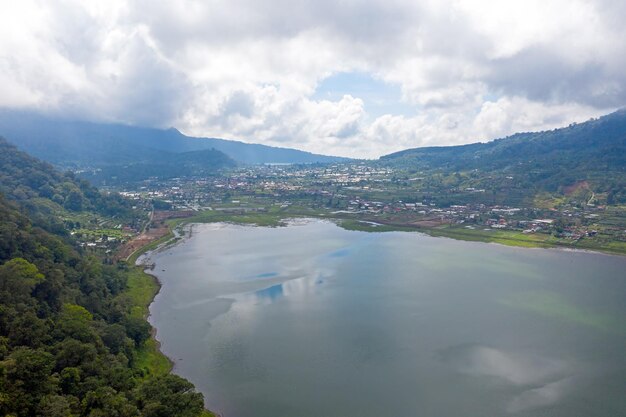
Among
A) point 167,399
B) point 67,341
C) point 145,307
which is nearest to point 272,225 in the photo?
point 145,307

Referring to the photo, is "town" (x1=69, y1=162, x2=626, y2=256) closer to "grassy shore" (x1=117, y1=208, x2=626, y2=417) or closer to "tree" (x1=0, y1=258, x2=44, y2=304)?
"grassy shore" (x1=117, y1=208, x2=626, y2=417)

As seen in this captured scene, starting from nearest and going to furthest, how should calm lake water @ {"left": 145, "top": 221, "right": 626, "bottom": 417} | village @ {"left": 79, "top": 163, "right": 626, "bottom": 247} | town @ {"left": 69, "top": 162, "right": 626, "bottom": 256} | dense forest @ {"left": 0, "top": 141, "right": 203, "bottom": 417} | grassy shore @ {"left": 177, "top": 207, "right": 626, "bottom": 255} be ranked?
dense forest @ {"left": 0, "top": 141, "right": 203, "bottom": 417}, calm lake water @ {"left": 145, "top": 221, "right": 626, "bottom": 417}, grassy shore @ {"left": 177, "top": 207, "right": 626, "bottom": 255}, town @ {"left": 69, "top": 162, "right": 626, "bottom": 256}, village @ {"left": 79, "top": 163, "right": 626, "bottom": 247}

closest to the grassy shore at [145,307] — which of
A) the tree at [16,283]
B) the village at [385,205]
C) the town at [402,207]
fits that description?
the tree at [16,283]

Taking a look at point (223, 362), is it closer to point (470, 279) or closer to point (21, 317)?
point (21, 317)

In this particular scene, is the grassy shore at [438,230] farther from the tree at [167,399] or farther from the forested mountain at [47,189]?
the tree at [167,399]

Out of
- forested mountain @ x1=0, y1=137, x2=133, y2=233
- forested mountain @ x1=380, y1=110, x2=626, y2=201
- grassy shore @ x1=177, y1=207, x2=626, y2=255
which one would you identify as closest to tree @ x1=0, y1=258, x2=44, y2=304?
forested mountain @ x1=0, y1=137, x2=133, y2=233

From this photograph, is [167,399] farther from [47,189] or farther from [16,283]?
[47,189]
